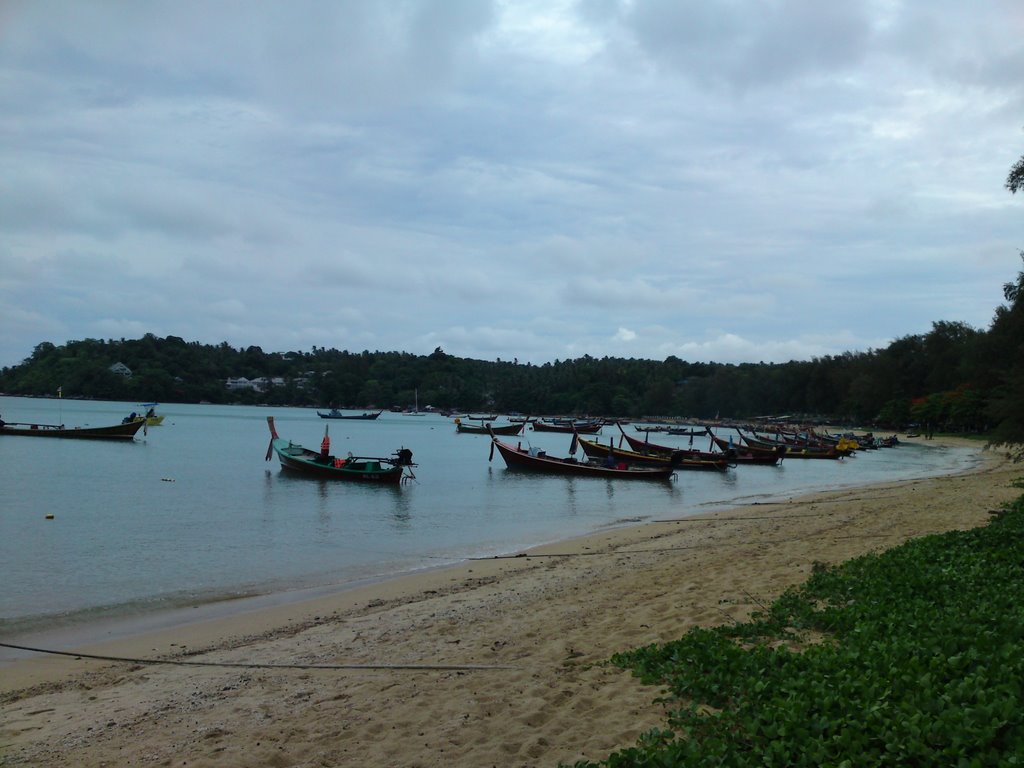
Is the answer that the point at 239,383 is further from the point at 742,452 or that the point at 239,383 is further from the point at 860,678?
the point at 860,678

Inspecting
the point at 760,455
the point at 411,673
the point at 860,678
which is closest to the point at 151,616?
the point at 411,673

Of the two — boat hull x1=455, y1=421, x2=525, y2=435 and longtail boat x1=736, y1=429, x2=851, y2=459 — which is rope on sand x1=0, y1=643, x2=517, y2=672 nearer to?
longtail boat x1=736, y1=429, x2=851, y2=459

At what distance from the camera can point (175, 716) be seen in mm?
6688

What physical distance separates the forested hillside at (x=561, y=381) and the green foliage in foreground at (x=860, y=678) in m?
56.5

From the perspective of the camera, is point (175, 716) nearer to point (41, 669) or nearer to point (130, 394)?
point (41, 669)

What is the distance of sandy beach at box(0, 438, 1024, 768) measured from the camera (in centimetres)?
561

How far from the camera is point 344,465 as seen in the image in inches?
1379

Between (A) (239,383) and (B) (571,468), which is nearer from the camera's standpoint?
(B) (571,468)

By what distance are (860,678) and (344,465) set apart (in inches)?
1250

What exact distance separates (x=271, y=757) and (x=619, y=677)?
276 cm

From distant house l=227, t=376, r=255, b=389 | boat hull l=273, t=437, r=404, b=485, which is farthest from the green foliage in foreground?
distant house l=227, t=376, r=255, b=389

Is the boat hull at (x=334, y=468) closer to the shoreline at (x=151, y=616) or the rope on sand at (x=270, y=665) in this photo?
the shoreline at (x=151, y=616)

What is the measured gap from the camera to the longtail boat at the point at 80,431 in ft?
188

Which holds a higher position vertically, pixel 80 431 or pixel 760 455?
pixel 80 431
